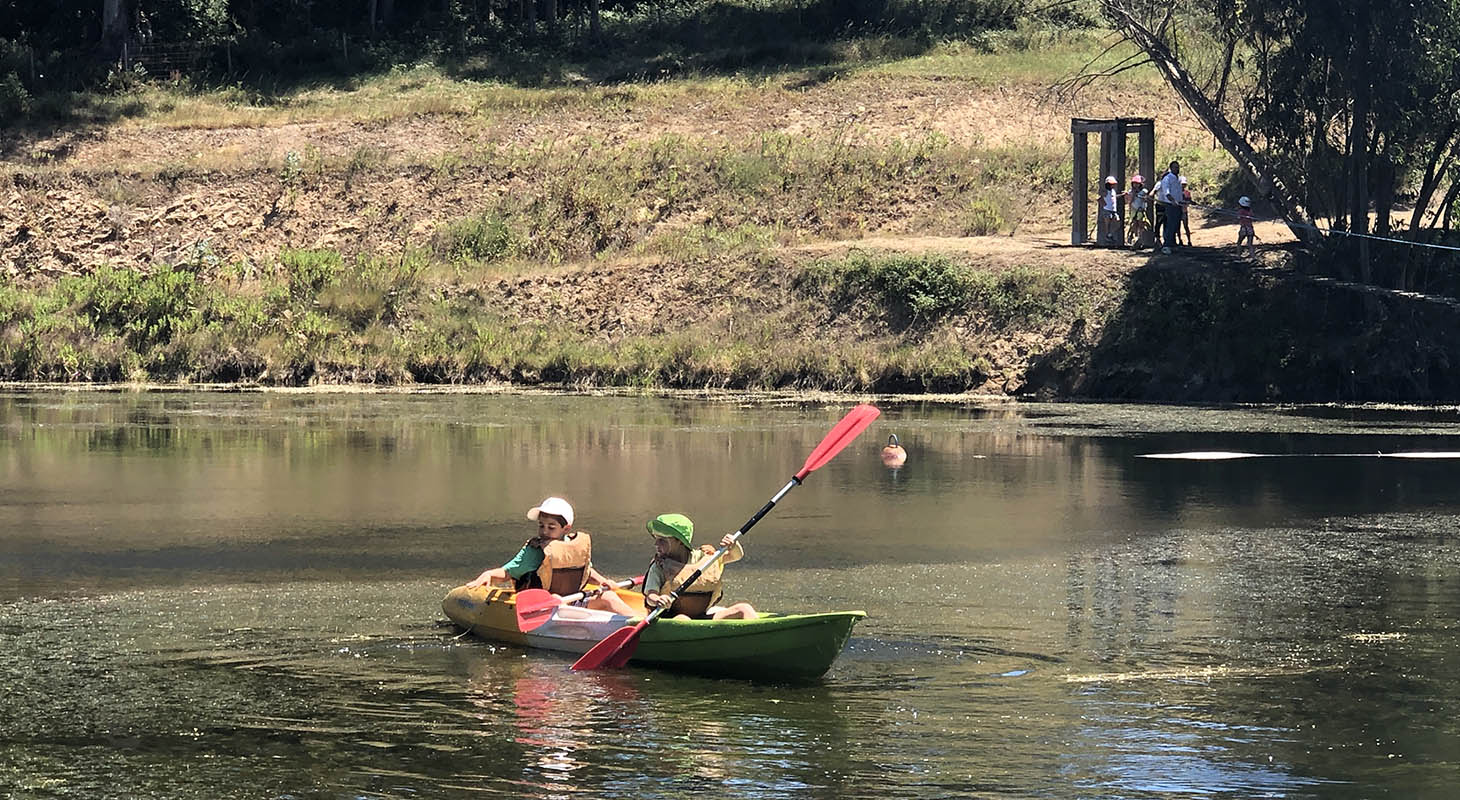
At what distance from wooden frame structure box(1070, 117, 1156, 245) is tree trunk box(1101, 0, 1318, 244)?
277cm

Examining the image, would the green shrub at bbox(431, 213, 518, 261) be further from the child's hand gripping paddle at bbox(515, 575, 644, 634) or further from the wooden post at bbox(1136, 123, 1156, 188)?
the child's hand gripping paddle at bbox(515, 575, 644, 634)

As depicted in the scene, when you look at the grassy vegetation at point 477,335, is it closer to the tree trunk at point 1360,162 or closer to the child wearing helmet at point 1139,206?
the child wearing helmet at point 1139,206

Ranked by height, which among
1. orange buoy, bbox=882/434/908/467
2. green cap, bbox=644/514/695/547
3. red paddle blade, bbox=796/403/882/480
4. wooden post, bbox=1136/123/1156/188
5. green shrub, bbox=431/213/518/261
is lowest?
orange buoy, bbox=882/434/908/467

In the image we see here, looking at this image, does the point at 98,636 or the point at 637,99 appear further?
the point at 637,99

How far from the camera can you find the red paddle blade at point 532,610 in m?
16.4

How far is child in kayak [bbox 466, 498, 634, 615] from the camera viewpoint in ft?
55.0

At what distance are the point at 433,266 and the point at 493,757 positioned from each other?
33789mm

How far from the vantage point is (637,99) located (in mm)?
55000

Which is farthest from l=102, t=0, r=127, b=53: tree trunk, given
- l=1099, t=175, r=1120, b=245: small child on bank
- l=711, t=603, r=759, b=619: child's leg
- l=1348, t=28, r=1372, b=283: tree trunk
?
l=711, t=603, r=759, b=619: child's leg

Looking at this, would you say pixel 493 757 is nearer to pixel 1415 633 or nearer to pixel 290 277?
pixel 1415 633

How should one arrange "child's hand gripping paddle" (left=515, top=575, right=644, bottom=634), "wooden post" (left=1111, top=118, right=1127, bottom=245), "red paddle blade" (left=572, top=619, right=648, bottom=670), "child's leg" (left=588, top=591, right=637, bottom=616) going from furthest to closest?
"wooden post" (left=1111, top=118, right=1127, bottom=245), "child's hand gripping paddle" (left=515, top=575, right=644, bottom=634), "child's leg" (left=588, top=591, right=637, bottom=616), "red paddle blade" (left=572, top=619, right=648, bottom=670)

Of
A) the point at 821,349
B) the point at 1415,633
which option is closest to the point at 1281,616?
the point at 1415,633

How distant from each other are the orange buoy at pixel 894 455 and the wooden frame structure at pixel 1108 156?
44.7 ft

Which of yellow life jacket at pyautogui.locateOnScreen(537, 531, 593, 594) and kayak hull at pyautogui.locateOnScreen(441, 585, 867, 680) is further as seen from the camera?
yellow life jacket at pyautogui.locateOnScreen(537, 531, 593, 594)
